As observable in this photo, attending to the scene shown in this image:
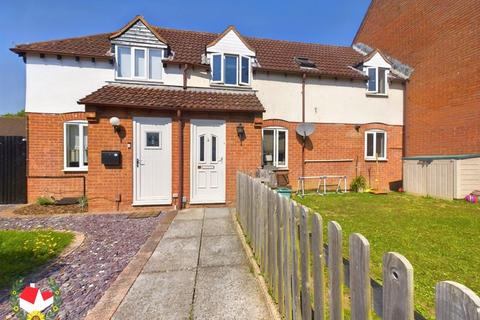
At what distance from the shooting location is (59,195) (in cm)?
976

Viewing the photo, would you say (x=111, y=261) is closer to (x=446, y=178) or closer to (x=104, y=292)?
(x=104, y=292)

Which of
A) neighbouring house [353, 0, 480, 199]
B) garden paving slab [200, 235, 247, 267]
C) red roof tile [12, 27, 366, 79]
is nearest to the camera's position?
garden paving slab [200, 235, 247, 267]

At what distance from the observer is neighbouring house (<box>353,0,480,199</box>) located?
9953mm

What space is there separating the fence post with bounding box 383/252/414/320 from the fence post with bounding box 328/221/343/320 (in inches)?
16.5

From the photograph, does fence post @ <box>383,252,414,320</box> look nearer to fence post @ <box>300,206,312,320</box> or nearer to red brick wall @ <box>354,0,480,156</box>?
fence post @ <box>300,206,312,320</box>

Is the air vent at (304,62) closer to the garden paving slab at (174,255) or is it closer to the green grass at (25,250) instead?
the garden paving slab at (174,255)

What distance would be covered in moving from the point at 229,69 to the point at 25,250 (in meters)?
8.70

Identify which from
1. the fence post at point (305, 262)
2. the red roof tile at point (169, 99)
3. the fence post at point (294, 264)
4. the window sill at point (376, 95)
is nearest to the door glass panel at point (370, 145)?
Result: the window sill at point (376, 95)

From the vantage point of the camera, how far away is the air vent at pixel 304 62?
12227 mm

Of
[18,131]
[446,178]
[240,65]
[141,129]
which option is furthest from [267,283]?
[18,131]

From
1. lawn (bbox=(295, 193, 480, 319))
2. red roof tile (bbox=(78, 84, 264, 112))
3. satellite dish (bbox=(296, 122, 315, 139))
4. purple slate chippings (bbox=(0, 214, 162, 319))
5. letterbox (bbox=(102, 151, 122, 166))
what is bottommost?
purple slate chippings (bbox=(0, 214, 162, 319))

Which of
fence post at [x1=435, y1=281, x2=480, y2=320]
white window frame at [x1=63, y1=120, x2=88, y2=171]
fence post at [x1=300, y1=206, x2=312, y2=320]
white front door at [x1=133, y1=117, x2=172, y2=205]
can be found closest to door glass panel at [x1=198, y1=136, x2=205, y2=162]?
white front door at [x1=133, y1=117, x2=172, y2=205]

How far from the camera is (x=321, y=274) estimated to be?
192 cm

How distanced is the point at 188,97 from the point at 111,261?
6.00m
